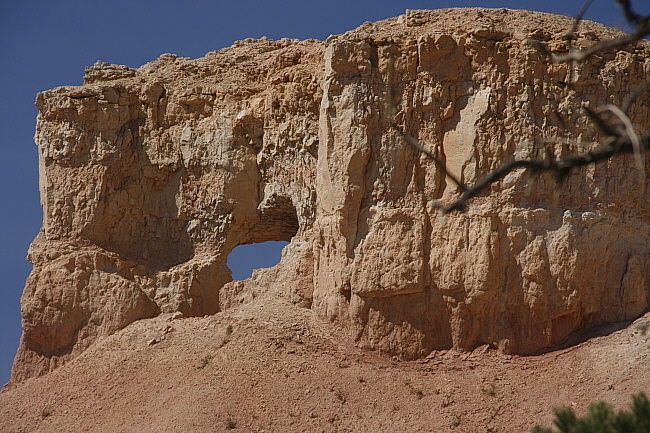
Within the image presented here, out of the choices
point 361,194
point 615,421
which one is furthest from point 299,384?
point 615,421

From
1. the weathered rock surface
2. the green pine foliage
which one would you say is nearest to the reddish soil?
the weathered rock surface

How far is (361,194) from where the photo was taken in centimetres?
1833

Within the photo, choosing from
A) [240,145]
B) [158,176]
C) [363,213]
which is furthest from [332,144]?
[158,176]

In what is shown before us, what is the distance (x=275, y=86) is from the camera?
20703mm

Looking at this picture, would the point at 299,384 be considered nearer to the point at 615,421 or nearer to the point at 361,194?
the point at 361,194

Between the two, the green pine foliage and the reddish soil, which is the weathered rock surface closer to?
the reddish soil

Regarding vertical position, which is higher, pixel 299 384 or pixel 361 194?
pixel 361 194

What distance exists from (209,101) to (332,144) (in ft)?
13.3

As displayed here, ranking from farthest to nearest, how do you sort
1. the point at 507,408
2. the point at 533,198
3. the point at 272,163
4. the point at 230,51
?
the point at 230,51 < the point at 272,163 < the point at 533,198 < the point at 507,408

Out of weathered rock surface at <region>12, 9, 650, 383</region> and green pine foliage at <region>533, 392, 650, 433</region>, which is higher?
weathered rock surface at <region>12, 9, 650, 383</region>

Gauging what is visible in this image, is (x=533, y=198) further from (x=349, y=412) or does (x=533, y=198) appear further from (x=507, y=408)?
(x=349, y=412)

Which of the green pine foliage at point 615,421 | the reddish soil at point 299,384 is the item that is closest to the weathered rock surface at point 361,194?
the reddish soil at point 299,384

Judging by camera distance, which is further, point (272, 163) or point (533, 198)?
point (272, 163)

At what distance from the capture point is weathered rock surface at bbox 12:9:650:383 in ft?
57.9
